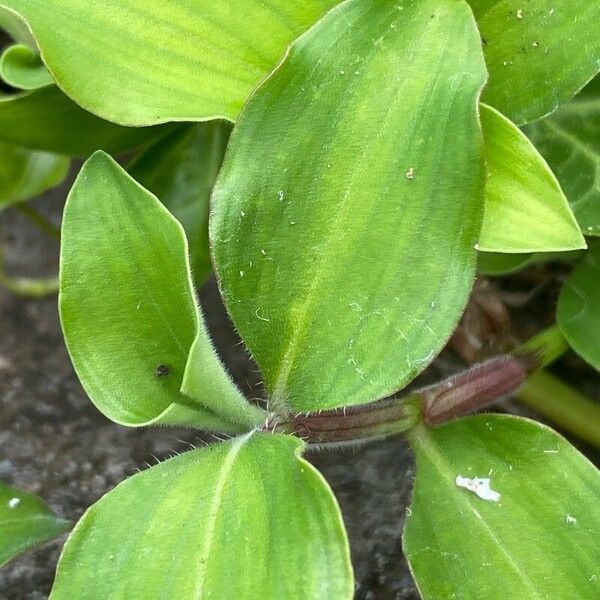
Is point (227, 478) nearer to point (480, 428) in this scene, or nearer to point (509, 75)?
point (480, 428)

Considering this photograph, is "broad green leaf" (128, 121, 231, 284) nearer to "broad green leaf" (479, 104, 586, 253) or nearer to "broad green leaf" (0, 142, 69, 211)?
"broad green leaf" (0, 142, 69, 211)

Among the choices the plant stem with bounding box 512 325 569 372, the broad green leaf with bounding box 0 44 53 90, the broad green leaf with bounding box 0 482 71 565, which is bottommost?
the broad green leaf with bounding box 0 482 71 565

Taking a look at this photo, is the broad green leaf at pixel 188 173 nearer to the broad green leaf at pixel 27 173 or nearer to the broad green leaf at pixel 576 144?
the broad green leaf at pixel 27 173

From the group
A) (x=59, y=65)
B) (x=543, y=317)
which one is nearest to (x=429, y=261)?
(x=59, y=65)

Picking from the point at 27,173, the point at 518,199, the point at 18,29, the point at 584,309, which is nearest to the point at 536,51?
the point at 518,199

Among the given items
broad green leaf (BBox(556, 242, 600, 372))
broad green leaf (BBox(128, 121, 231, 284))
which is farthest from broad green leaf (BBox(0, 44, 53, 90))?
broad green leaf (BBox(556, 242, 600, 372))

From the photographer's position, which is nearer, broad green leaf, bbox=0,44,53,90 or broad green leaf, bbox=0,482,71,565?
broad green leaf, bbox=0,482,71,565
